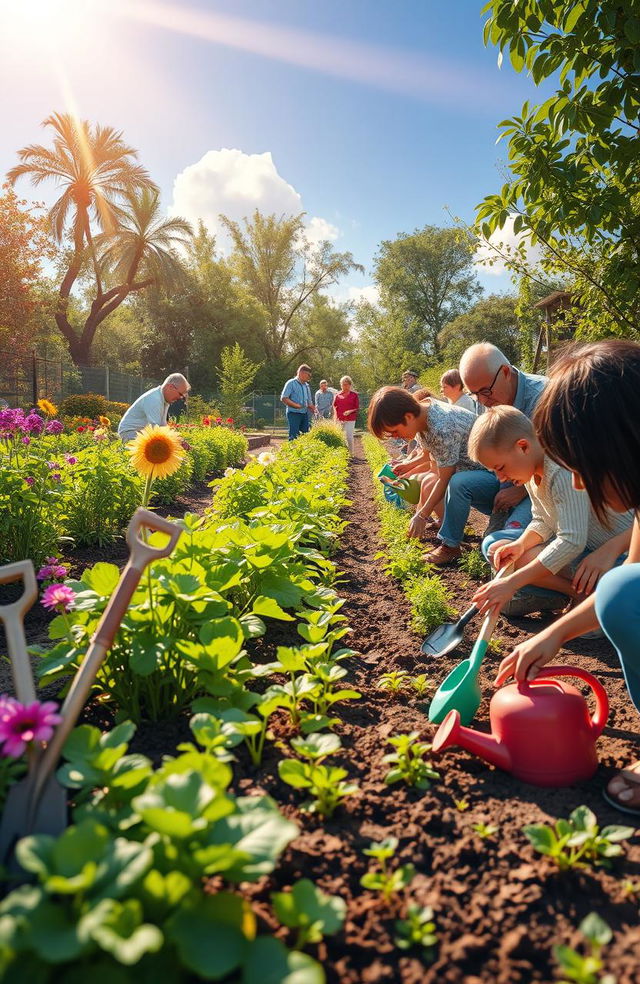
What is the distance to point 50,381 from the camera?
17.0 m

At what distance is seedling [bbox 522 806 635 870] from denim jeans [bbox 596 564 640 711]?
1.50 feet

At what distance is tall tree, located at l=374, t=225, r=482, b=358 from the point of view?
42812mm

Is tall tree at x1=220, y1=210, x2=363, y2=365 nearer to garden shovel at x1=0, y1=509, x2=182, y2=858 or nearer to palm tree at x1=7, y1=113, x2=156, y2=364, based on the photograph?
palm tree at x1=7, y1=113, x2=156, y2=364

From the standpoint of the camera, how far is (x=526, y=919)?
3.63ft

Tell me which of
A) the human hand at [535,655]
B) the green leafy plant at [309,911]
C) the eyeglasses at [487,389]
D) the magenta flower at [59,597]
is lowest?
the green leafy plant at [309,911]

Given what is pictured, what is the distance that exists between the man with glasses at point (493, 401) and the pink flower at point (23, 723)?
2497 mm

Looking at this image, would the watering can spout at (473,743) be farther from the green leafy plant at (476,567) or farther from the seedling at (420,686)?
the green leafy plant at (476,567)

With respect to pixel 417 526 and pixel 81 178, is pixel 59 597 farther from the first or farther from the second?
pixel 81 178

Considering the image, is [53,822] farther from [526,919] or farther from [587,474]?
[587,474]

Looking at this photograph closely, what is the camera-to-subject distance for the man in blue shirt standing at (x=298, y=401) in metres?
10.9

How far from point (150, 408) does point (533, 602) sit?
431 cm

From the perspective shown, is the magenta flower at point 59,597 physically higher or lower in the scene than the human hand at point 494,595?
higher

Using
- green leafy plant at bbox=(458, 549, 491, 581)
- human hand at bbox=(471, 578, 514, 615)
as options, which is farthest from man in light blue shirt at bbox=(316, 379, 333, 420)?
human hand at bbox=(471, 578, 514, 615)

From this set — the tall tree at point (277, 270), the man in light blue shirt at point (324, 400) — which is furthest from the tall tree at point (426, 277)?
the man in light blue shirt at point (324, 400)
